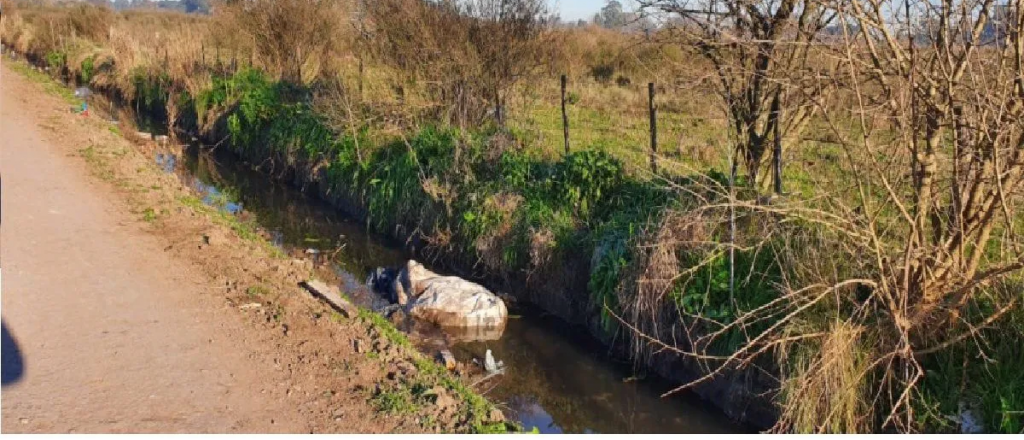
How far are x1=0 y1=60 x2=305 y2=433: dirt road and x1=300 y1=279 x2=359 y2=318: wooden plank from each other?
1076 millimetres

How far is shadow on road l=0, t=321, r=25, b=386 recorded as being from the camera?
6.16 meters

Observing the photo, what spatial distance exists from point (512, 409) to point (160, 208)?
5972mm

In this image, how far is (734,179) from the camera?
29.3 feet

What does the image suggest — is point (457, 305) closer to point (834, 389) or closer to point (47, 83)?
point (834, 389)

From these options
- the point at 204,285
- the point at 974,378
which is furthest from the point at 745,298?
the point at 204,285

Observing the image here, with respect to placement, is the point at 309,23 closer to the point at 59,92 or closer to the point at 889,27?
the point at 59,92

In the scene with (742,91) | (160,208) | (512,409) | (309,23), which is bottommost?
(512,409)

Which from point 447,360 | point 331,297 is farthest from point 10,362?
point 447,360

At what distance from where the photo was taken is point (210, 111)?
62.7 ft

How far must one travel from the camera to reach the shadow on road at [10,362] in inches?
243

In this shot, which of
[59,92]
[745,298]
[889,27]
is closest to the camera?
[889,27]

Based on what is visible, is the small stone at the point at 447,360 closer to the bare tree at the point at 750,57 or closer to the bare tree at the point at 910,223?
the bare tree at the point at 910,223

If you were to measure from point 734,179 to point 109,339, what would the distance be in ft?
19.3

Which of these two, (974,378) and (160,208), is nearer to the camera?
(974,378)
